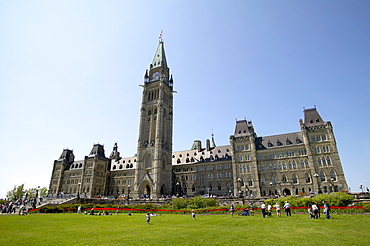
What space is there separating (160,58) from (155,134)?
33.7 m

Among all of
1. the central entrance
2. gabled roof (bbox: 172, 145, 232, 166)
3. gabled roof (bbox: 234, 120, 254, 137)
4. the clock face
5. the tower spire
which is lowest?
the central entrance

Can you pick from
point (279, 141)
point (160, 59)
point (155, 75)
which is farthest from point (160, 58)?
point (279, 141)

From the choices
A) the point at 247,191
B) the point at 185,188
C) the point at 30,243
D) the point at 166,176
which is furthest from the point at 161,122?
the point at 30,243

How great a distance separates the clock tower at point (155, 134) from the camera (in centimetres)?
6881

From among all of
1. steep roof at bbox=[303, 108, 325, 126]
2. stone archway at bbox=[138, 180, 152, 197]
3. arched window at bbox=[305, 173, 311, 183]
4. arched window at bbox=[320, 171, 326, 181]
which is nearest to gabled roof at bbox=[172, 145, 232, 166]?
stone archway at bbox=[138, 180, 152, 197]

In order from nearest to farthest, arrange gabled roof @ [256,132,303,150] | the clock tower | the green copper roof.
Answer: gabled roof @ [256,132,303,150] → the clock tower → the green copper roof

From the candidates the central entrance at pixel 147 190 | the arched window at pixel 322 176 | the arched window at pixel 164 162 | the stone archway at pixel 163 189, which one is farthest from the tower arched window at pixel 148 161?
the arched window at pixel 322 176

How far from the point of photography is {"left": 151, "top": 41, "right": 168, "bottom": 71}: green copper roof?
87512 millimetres

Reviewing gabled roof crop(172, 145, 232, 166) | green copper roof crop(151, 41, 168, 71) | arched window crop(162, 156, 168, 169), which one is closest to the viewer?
arched window crop(162, 156, 168, 169)

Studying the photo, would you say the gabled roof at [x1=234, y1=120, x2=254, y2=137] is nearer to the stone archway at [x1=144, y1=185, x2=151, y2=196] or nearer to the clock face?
the stone archway at [x1=144, y1=185, x2=151, y2=196]

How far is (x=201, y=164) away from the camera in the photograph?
73312mm

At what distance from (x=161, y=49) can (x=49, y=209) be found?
7250 cm

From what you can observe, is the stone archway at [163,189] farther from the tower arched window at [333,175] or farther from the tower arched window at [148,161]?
the tower arched window at [333,175]

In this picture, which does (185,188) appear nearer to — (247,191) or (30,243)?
(247,191)
